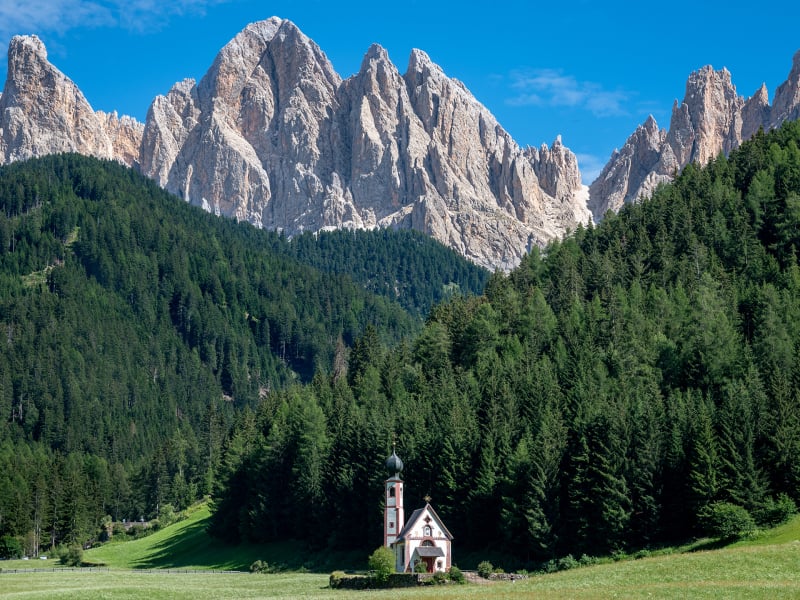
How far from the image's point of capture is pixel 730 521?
243 ft

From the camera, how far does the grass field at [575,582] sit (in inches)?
2259

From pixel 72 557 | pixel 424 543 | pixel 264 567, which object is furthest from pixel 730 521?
pixel 72 557

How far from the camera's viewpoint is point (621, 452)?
84312 mm

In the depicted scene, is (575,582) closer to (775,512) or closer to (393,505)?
(775,512)

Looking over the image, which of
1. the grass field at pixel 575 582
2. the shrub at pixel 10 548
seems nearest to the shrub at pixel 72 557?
the grass field at pixel 575 582

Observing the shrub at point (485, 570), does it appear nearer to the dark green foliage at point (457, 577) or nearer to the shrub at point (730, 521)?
the dark green foliage at point (457, 577)

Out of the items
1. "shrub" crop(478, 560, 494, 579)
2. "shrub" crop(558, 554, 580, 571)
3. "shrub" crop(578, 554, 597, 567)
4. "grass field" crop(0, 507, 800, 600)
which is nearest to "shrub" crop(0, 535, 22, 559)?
"grass field" crop(0, 507, 800, 600)

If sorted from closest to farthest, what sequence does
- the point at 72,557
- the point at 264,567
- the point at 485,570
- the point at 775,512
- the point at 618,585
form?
A: the point at 618,585, the point at 775,512, the point at 485,570, the point at 264,567, the point at 72,557

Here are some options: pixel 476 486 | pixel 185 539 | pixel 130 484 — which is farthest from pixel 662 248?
pixel 130 484

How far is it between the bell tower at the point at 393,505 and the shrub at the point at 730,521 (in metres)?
25.3

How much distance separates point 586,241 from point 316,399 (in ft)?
161

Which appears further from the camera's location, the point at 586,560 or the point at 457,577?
the point at 586,560

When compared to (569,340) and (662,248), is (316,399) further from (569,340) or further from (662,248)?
(662,248)

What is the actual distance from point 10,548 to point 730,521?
99.0 m
